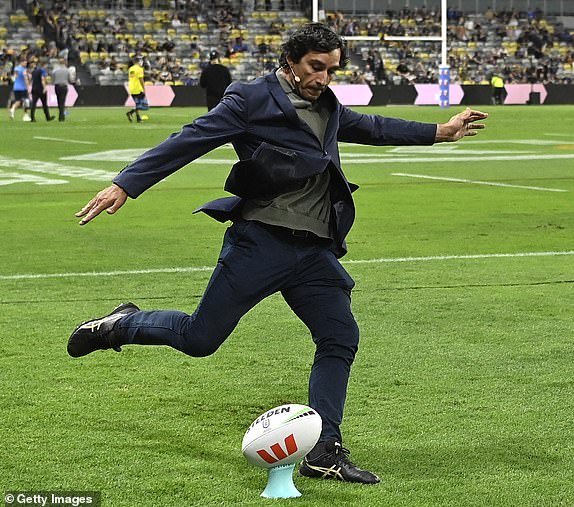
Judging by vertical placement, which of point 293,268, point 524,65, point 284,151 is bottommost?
point 524,65

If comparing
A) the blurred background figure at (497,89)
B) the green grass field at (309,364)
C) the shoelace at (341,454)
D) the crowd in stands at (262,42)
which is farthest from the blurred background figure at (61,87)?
the shoelace at (341,454)

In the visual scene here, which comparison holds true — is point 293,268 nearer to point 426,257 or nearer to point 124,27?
point 426,257

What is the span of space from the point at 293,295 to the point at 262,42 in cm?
Answer: 5685

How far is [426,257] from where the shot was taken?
38.9 feet

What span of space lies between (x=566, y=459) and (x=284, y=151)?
5.78 feet

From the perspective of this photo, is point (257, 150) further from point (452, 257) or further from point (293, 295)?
point (452, 257)

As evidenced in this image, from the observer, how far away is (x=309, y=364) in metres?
7.39

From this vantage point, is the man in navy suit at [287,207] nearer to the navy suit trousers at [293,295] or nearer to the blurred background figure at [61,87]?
the navy suit trousers at [293,295]

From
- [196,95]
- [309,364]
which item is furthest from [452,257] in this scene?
[196,95]

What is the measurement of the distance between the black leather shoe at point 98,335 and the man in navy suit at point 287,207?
41cm

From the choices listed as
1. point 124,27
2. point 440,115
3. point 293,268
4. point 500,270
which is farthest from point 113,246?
point 124,27

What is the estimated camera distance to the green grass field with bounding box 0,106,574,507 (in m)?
5.15

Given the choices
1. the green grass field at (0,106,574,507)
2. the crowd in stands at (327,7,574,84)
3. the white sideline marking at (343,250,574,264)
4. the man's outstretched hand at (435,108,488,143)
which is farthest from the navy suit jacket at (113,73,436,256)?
the crowd in stands at (327,7,574,84)

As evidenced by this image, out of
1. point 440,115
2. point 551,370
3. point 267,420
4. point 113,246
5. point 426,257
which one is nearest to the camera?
Answer: point 267,420
